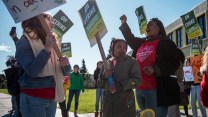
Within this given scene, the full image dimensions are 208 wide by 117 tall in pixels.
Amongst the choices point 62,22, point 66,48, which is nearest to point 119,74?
point 62,22

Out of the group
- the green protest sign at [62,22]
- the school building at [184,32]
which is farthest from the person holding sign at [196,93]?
the school building at [184,32]

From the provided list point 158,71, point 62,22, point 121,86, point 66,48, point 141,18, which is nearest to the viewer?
point 121,86

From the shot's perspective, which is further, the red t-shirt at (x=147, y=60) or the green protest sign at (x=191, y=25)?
the green protest sign at (x=191, y=25)

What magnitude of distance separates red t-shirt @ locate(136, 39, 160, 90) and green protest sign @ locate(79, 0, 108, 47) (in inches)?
29.0

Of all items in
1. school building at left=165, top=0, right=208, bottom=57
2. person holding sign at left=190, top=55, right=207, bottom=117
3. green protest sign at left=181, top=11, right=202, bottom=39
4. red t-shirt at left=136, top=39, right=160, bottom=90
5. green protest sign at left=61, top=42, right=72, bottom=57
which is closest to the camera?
red t-shirt at left=136, top=39, right=160, bottom=90

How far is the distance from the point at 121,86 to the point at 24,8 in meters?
1.77

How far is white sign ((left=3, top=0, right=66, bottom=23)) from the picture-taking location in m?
3.14

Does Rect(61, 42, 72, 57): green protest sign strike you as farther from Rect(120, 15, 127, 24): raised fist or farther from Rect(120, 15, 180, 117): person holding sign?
Rect(120, 15, 180, 117): person holding sign

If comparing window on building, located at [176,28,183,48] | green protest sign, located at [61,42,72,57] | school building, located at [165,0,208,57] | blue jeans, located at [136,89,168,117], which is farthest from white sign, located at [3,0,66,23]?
window on building, located at [176,28,183,48]

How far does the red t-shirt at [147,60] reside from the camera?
Answer: 4758 mm

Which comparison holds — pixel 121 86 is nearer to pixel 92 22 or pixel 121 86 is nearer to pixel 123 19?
pixel 92 22

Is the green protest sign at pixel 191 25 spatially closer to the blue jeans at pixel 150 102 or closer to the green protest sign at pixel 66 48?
the green protest sign at pixel 66 48

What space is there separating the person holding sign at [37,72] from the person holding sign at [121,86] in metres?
1.28

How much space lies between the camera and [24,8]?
3.16m
